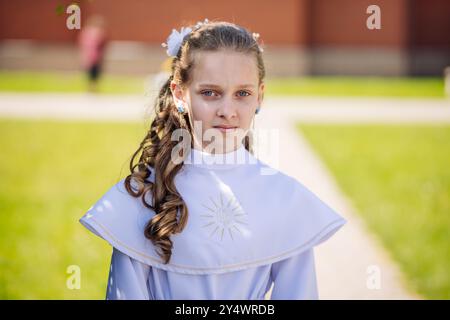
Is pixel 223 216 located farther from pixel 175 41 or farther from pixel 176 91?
pixel 175 41

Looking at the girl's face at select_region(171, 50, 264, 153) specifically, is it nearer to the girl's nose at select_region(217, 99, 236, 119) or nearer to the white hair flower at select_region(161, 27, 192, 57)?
the girl's nose at select_region(217, 99, 236, 119)

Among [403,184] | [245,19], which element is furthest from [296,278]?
[245,19]

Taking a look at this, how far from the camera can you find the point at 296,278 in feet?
7.80

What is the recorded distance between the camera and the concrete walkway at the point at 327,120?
4.57m

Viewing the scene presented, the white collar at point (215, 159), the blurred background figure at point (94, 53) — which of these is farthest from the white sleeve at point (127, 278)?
the blurred background figure at point (94, 53)

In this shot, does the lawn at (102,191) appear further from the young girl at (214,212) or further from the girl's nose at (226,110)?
the girl's nose at (226,110)

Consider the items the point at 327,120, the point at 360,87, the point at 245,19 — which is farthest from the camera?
the point at 245,19

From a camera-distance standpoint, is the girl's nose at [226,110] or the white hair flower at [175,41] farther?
the white hair flower at [175,41]

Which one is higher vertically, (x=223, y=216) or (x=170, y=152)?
(x=170, y=152)

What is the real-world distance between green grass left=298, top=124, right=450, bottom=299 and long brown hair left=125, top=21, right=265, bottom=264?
268 cm

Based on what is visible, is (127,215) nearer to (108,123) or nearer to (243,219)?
(243,219)

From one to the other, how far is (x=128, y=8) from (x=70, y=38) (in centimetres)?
287

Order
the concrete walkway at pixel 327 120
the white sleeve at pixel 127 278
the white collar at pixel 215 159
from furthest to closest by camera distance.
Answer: the concrete walkway at pixel 327 120 < the white collar at pixel 215 159 < the white sleeve at pixel 127 278

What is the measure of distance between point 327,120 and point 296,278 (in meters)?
11.4
